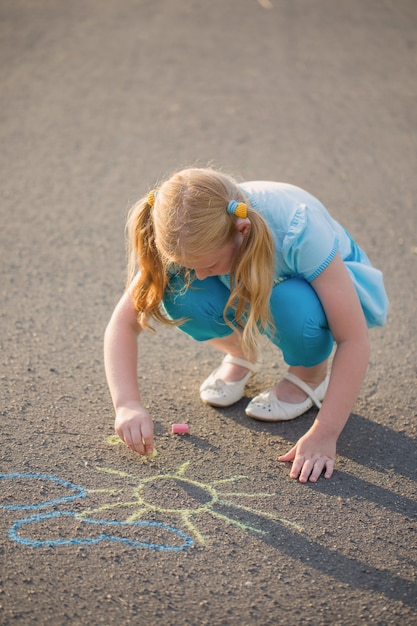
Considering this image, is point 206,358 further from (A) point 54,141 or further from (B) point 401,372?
(A) point 54,141

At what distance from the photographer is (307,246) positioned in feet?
7.98

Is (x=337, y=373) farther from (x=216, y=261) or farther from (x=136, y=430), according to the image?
(x=136, y=430)

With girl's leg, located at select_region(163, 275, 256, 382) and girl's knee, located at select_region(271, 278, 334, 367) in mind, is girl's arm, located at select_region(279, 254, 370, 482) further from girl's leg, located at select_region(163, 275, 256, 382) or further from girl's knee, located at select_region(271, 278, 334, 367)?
girl's leg, located at select_region(163, 275, 256, 382)

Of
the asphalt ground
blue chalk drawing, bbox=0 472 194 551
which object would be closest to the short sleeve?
the asphalt ground

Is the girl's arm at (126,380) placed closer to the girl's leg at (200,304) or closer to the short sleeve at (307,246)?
the girl's leg at (200,304)

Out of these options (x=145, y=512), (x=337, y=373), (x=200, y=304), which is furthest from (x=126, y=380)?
(x=337, y=373)

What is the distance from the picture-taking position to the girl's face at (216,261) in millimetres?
2295

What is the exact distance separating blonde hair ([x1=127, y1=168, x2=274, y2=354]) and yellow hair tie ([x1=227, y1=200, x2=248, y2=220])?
2cm

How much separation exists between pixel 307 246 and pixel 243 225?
0.26m

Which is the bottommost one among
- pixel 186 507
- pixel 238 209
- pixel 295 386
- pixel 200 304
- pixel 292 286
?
pixel 186 507

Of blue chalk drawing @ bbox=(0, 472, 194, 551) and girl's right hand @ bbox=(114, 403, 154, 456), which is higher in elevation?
girl's right hand @ bbox=(114, 403, 154, 456)

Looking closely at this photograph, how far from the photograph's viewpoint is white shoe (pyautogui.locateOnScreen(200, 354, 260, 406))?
2828mm

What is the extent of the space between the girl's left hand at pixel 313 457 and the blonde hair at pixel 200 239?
1.18 ft

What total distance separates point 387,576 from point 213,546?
1.55ft
